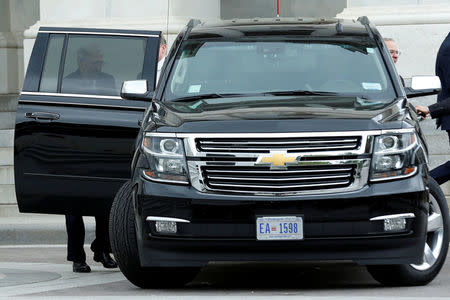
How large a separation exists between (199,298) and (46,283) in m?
1.80

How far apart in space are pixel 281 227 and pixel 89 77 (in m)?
3.06

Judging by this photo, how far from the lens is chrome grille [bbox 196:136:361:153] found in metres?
9.27

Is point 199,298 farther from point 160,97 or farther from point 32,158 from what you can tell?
point 32,158

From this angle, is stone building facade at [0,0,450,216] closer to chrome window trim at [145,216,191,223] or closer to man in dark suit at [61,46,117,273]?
man in dark suit at [61,46,117,273]

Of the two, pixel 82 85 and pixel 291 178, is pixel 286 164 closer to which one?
pixel 291 178

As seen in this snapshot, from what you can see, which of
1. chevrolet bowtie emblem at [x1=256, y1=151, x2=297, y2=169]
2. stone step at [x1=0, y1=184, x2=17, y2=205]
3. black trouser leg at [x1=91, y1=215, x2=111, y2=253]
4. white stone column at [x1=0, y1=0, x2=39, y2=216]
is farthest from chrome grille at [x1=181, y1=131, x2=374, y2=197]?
white stone column at [x1=0, y1=0, x2=39, y2=216]

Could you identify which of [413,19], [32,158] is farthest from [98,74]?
[413,19]

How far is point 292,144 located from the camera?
927cm

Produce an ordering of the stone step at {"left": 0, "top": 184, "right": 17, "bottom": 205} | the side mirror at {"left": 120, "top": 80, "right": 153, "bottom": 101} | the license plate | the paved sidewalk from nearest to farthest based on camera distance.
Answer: the license plate, the side mirror at {"left": 120, "top": 80, "right": 153, "bottom": 101}, the paved sidewalk, the stone step at {"left": 0, "top": 184, "right": 17, "bottom": 205}

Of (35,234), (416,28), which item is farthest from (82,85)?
(416,28)

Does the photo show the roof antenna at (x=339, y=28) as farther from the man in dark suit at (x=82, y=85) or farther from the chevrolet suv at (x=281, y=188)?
the man in dark suit at (x=82, y=85)

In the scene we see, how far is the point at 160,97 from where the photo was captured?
10391mm

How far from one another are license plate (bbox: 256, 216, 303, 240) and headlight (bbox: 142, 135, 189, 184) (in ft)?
1.82

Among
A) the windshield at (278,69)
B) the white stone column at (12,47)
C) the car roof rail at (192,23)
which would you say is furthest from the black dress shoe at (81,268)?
the white stone column at (12,47)
